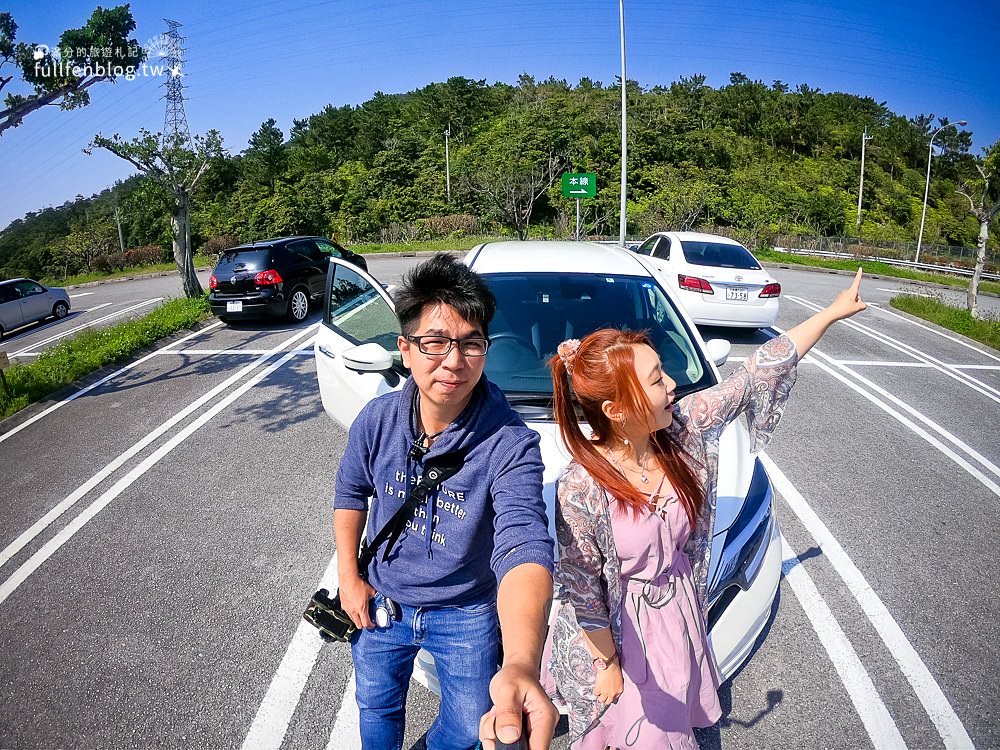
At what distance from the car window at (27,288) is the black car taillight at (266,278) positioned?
25.8 feet

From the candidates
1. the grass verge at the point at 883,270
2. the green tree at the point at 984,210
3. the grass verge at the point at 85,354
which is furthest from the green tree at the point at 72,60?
the grass verge at the point at 883,270

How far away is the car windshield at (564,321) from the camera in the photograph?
10.4 ft

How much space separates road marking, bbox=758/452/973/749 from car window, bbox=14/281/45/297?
16.9m

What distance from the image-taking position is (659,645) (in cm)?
166

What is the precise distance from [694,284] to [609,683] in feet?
27.3

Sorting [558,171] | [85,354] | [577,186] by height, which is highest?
[558,171]

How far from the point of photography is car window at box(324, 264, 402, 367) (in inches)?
150

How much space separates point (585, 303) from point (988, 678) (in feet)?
8.90

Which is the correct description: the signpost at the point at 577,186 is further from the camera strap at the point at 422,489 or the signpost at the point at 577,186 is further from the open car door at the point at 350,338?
the camera strap at the point at 422,489

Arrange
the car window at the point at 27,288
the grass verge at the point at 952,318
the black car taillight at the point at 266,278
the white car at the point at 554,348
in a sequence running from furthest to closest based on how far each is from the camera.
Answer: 1. the car window at the point at 27,288
2. the black car taillight at the point at 266,278
3. the grass verge at the point at 952,318
4. the white car at the point at 554,348

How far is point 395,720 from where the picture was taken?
5.72 feet

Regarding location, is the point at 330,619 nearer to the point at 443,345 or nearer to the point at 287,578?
the point at 443,345

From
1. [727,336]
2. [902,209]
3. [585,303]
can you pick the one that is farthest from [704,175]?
[585,303]

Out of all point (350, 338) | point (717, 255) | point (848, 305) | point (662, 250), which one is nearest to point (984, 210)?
point (717, 255)
